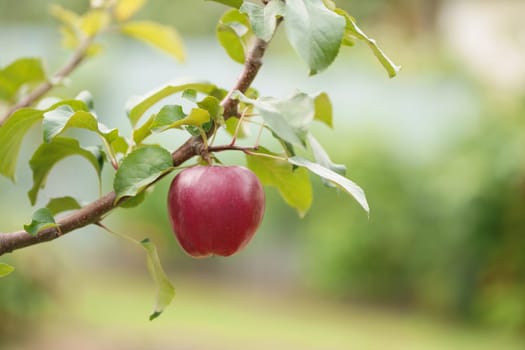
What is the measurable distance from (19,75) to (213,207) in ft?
1.52

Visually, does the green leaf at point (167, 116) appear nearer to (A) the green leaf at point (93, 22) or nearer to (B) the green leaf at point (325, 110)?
(B) the green leaf at point (325, 110)

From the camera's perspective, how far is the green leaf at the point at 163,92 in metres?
0.71

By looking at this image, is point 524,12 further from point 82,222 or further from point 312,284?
point 82,222

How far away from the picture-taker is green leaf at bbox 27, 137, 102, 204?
68 centimetres

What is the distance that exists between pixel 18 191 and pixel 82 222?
14.7 feet

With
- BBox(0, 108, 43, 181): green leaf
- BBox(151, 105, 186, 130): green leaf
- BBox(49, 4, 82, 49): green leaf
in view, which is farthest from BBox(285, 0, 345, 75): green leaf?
BBox(49, 4, 82, 49): green leaf

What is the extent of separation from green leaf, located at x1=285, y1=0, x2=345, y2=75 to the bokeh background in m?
3.07

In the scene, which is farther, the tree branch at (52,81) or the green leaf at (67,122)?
the tree branch at (52,81)

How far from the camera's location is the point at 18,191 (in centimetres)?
A: 490

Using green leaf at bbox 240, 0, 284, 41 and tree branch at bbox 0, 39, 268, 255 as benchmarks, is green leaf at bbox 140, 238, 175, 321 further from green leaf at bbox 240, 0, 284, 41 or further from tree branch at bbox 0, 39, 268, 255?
green leaf at bbox 240, 0, 284, 41

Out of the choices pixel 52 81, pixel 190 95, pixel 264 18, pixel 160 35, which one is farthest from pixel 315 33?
pixel 160 35

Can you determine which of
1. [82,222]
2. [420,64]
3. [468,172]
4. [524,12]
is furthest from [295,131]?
[524,12]

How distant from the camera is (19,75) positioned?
38.7 inches

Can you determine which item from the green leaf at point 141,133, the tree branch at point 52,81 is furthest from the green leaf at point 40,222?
the tree branch at point 52,81
